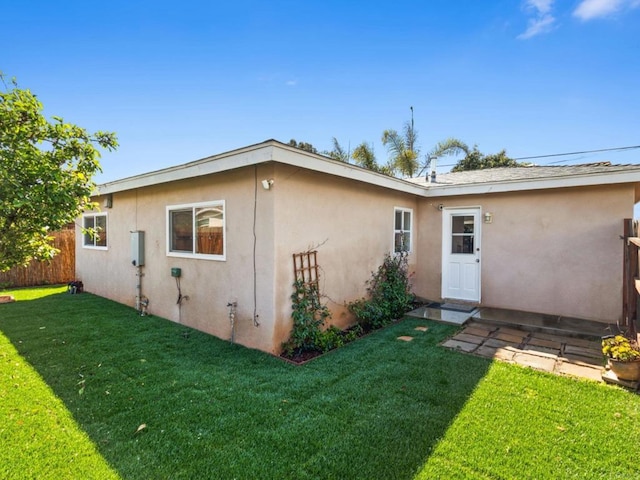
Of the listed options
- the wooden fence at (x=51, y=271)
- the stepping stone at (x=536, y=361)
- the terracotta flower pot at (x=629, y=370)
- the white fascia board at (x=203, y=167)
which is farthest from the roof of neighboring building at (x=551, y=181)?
the wooden fence at (x=51, y=271)

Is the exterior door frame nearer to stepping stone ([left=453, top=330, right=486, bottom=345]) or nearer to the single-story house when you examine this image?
the single-story house

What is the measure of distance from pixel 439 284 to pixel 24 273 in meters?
14.3

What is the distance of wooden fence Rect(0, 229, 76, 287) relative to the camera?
1159 centimetres

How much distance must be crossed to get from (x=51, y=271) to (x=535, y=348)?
1549 centimetres

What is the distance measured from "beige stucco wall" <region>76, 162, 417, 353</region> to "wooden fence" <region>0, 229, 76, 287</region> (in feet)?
20.3

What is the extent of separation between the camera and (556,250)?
704 centimetres

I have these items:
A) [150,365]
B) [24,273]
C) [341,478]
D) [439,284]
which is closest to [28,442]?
[150,365]

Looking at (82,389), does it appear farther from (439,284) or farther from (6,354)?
(439,284)

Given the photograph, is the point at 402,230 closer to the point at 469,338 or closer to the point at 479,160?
the point at 469,338

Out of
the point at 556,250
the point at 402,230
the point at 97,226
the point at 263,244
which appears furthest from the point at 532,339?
the point at 97,226

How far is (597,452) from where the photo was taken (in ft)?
9.05

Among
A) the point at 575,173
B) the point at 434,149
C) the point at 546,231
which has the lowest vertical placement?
the point at 546,231

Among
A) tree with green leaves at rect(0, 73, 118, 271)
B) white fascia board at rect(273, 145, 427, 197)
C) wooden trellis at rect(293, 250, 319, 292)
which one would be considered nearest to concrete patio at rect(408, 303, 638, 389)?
wooden trellis at rect(293, 250, 319, 292)

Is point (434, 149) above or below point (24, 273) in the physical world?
above
